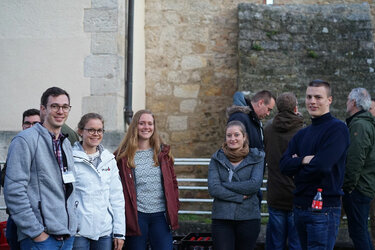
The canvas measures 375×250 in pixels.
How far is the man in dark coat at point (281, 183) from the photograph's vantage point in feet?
16.2

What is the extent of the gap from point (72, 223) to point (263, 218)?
12.1 feet

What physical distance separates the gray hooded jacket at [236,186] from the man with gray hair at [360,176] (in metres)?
0.93

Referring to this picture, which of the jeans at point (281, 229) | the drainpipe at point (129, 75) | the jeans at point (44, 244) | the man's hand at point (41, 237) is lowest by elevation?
the jeans at point (281, 229)

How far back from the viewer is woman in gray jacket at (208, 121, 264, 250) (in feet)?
13.6

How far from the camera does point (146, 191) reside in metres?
4.22

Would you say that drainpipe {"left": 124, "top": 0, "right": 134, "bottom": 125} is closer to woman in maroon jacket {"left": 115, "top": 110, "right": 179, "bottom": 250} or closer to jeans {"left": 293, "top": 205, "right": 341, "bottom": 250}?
woman in maroon jacket {"left": 115, "top": 110, "right": 179, "bottom": 250}

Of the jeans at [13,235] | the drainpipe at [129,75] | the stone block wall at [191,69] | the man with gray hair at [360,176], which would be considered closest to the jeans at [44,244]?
the jeans at [13,235]

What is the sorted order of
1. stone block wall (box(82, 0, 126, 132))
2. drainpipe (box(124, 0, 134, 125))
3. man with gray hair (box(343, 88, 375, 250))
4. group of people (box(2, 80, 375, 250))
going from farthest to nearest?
1. drainpipe (box(124, 0, 134, 125))
2. stone block wall (box(82, 0, 126, 132))
3. man with gray hair (box(343, 88, 375, 250))
4. group of people (box(2, 80, 375, 250))

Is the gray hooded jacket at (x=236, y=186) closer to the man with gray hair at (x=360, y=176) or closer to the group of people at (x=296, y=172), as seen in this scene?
the group of people at (x=296, y=172)

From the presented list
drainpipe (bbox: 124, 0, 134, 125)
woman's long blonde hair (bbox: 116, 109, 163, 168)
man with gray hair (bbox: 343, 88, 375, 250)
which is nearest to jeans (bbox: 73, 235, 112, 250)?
woman's long blonde hair (bbox: 116, 109, 163, 168)

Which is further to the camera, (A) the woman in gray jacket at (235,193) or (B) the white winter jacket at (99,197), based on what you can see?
(A) the woman in gray jacket at (235,193)

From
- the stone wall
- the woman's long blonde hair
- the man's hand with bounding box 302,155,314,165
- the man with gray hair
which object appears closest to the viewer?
the man's hand with bounding box 302,155,314,165

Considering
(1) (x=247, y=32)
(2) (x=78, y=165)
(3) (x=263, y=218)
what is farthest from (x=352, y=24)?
(2) (x=78, y=165)

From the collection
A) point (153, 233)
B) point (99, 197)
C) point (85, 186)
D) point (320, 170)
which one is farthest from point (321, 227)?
point (85, 186)
